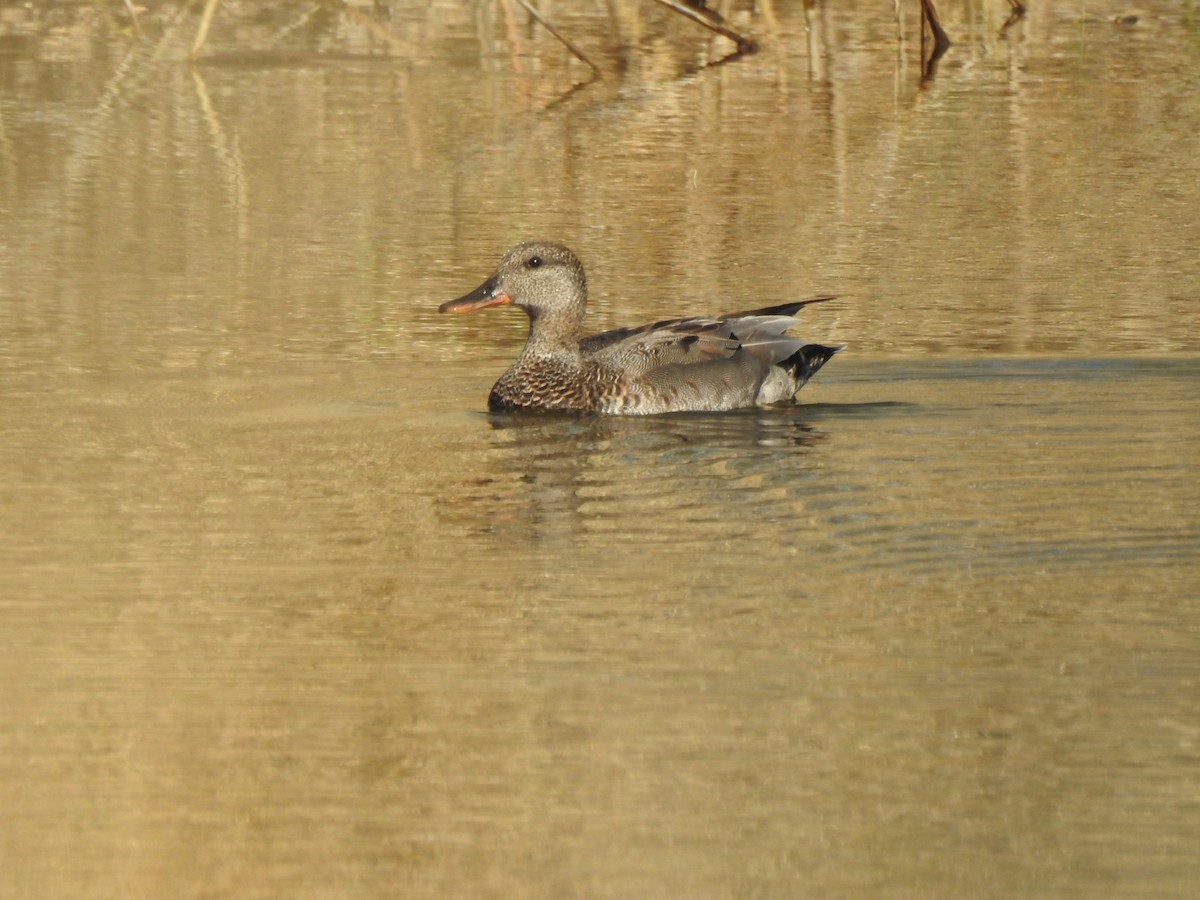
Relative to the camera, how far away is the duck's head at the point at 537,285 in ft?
34.8

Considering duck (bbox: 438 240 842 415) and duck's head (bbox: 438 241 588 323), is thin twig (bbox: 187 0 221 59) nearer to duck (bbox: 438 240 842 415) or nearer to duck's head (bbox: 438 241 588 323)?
duck's head (bbox: 438 241 588 323)

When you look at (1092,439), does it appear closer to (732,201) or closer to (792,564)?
(792,564)

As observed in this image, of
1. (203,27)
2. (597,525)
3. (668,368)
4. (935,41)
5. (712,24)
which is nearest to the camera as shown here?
(597,525)

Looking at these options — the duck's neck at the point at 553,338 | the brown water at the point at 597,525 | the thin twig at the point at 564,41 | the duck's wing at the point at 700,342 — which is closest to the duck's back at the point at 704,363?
the duck's wing at the point at 700,342

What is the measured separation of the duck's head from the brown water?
0.41 metres

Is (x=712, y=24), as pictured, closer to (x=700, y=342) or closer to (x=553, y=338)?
(x=553, y=338)

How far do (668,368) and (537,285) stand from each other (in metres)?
0.89

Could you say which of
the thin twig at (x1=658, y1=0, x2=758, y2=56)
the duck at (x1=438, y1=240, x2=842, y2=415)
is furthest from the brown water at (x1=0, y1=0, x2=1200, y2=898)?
the thin twig at (x1=658, y1=0, x2=758, y2=56)

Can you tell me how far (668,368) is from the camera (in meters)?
10.1

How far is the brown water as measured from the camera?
491 cm

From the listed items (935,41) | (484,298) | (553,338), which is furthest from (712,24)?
(553,338)

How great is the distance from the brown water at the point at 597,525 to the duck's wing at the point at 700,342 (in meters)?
0.39

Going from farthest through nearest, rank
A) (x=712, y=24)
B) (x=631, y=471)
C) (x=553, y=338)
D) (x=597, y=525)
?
(x=712, y=24), (x=553, y=338), (x=631, y=471), (x=597, y=525)

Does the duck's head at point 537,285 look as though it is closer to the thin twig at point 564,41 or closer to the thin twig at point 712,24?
the thin twig at point 564,41
